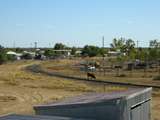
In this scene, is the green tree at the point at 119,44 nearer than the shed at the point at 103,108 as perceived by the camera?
No

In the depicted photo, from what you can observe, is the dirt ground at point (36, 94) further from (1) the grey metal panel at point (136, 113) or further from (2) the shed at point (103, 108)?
(2) the shed at point (103, 108)

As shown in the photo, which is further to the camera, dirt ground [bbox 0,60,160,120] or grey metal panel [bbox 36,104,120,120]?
dirt ground [bbox 0,60,160,120]

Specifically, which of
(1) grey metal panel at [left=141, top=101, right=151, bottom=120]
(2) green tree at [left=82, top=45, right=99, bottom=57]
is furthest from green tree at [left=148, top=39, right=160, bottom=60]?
(2) green tree at [left=82, top=45, right=99, bottom=57]

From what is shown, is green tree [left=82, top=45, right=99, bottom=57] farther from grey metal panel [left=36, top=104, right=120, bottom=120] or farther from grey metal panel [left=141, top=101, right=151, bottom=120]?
grey metal panel [left=36, top=104, right=120, bottom=120]

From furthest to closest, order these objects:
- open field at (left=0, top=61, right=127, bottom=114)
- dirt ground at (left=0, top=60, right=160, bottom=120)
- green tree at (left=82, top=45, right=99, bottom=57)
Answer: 1. green tree at (left=82, top=45, right=99, bottom=57)
2. open field at (left=0, top=61, right=127, bottom=114)
3. dirt ground at (left=0, top=60, right=160, bottom=120)

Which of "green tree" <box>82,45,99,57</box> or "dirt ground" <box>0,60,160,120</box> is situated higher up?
"green tree" <box>82,45,99,57</box>

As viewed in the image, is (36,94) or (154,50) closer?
(36,94)

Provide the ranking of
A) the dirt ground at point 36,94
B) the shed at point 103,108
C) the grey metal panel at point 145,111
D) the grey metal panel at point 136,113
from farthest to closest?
the dirt ground at point 36,94 → the grey metal panel at point 145,111 → the grey metal panel at point 136,113 → the shed at point 103,108

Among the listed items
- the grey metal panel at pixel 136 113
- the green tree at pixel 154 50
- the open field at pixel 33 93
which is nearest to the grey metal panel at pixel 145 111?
the grey metal panel at pixel 136 113

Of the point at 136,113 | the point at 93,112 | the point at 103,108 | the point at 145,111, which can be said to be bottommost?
the point at 145,111

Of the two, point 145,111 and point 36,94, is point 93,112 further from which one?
point 36,94

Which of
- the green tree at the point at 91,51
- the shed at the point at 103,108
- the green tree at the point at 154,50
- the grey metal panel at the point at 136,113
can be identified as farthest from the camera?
the green tree at the point at 91,51

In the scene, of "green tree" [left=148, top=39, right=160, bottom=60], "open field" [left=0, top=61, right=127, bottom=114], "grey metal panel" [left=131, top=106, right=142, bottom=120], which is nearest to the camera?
"grey metal panel" [left=131, top=106, right=142, bottom=120]

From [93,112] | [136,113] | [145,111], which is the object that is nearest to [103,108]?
[93,112]
